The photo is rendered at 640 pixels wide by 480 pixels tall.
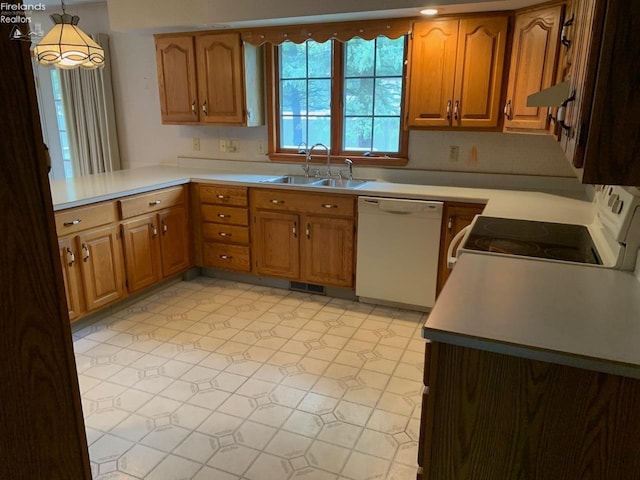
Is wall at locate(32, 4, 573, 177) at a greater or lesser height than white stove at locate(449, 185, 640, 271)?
greater

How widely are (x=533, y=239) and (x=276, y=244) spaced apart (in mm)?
2093

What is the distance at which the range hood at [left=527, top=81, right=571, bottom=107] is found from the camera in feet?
5.23

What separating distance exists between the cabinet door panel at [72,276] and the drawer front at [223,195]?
1.19 metres

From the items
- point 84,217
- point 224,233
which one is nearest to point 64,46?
point 84,217

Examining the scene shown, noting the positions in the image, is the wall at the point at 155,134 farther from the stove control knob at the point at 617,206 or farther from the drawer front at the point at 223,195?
the stove control knob at the point at 617,206

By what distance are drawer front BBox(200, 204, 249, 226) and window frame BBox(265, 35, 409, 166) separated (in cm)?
65

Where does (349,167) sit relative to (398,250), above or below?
above

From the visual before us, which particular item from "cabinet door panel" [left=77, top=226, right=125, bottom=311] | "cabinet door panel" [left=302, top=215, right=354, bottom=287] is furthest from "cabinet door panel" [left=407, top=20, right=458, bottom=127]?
"cabinet door panel" [left=77, top=226, right=125, bottom=311]

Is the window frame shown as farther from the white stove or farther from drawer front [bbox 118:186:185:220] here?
the white stove

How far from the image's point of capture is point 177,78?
3.94 metres

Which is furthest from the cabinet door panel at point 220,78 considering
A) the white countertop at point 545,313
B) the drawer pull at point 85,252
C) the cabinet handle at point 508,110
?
the white countertop at point 545,313

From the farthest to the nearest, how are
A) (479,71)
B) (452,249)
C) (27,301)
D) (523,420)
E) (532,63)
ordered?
(479,71) < (532,63) < (452,249) < (523,420) < (27,301)

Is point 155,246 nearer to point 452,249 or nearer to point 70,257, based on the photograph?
point 70,257

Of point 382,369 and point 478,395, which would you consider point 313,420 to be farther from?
point 478,395
